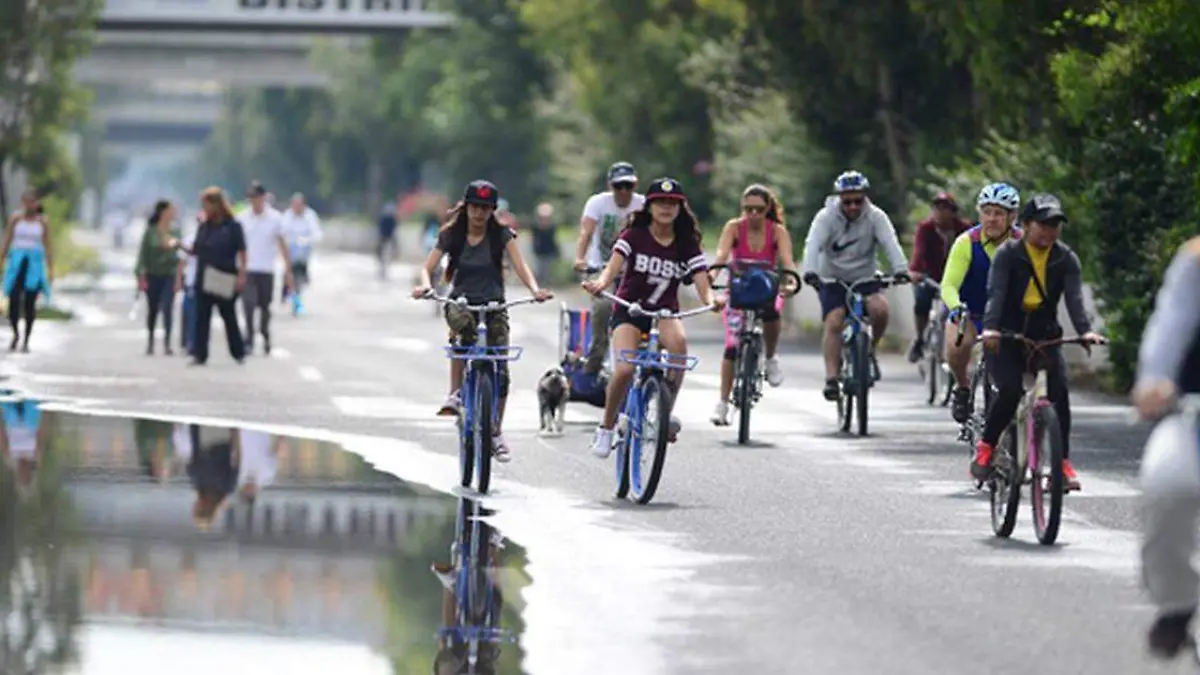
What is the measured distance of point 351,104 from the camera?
95125 mm

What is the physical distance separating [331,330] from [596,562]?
83.9ft

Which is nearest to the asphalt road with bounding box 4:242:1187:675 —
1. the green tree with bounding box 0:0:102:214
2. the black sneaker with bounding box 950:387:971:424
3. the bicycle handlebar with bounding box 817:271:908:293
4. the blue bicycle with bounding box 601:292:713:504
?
the blue bicycle with bounding box 601:292:713:504

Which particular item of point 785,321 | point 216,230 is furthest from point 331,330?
point 216,230

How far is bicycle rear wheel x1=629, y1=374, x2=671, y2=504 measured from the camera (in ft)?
49.9

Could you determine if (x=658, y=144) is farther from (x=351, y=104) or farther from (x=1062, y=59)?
(x=351, y=104)

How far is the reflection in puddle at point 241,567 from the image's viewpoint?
9.88m

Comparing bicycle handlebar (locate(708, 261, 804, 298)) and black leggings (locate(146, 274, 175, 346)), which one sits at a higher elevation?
bicycle handlebar (locate(708, 261, 804, 298))

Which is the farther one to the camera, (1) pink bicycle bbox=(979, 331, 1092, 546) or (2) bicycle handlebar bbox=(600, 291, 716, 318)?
(2) bicycle handlebar bbox=(600, 291, 716, 318)

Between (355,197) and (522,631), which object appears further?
(355,197)

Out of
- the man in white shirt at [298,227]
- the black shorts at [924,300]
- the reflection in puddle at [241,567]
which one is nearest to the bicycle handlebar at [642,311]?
the reflection in puddle at [241,567]

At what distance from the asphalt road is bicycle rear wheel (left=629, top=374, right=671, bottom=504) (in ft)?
0.52

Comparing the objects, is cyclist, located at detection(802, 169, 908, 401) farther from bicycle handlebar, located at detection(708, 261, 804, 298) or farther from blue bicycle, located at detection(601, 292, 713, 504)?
blue bicycle, located at detection(601, 292, 713, 504)

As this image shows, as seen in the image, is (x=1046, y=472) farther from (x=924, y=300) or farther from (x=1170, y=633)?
(x=924, y=300)

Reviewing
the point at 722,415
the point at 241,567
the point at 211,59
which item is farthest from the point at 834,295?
the point at 211,59
